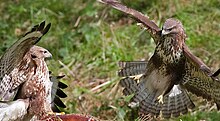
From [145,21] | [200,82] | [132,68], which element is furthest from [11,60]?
[200,82]

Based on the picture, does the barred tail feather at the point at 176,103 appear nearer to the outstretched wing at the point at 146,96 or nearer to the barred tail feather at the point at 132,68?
the outstretched wing at the point at 146,96

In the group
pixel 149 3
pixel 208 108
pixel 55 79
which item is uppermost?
pixel 149 3

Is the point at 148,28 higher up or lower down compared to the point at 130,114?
higher up

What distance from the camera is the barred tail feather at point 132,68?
736 centimetres

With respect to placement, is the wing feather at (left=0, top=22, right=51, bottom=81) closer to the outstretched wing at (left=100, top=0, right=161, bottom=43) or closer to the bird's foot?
the outstretched wing at (left=100, top=0, right=161, bottom=43)

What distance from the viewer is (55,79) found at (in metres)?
7.04

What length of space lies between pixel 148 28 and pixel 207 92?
0.75 m

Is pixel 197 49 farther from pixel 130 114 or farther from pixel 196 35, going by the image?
pixel 130 114

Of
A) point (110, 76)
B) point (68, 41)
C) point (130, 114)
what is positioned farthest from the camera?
point (68, 41)

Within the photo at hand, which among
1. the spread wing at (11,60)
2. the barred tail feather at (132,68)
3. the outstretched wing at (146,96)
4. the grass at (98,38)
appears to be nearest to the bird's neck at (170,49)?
the outstretched wing at (146,96)

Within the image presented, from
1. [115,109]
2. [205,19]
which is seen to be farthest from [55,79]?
[205,19]

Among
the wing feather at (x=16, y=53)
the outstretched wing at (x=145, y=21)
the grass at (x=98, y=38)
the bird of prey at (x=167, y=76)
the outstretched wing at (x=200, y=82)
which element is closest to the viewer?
the wing feather at (x=16, y=53)

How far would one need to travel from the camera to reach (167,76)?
22.7 ft

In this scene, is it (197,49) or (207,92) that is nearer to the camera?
(207,92)
